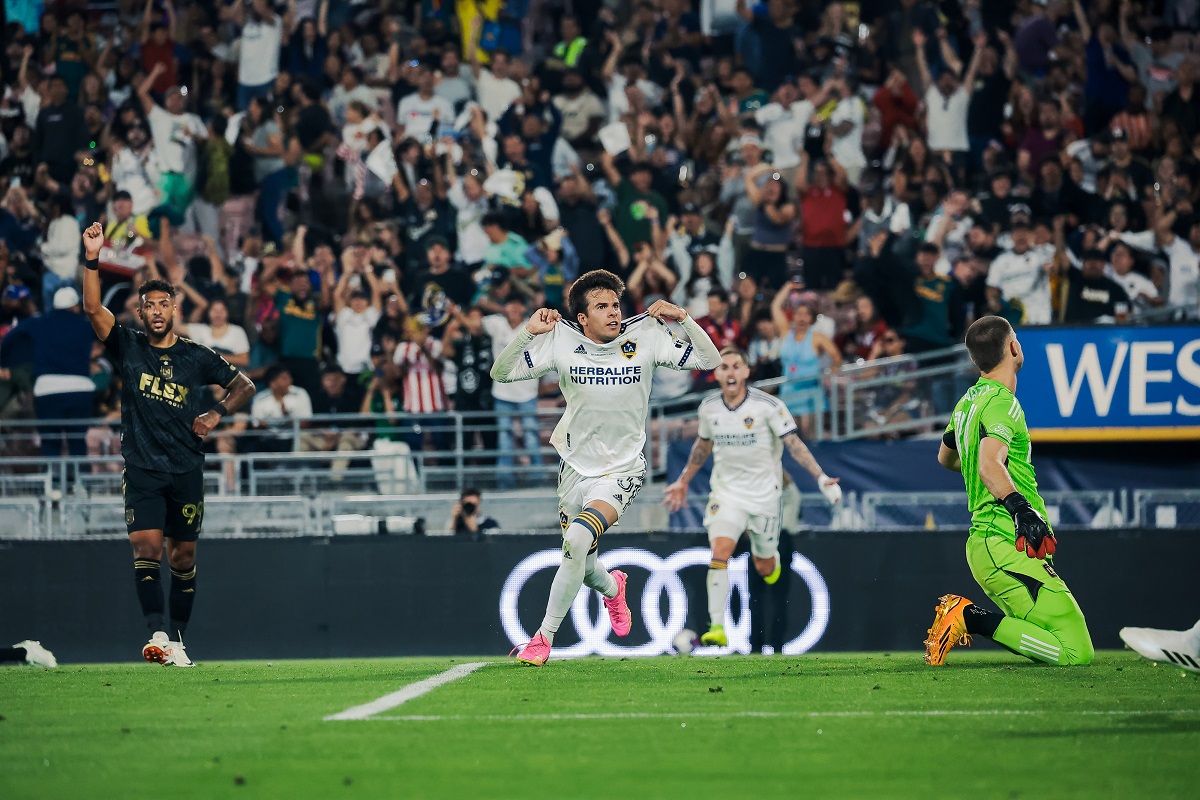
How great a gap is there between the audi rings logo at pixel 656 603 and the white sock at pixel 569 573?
5295 mm

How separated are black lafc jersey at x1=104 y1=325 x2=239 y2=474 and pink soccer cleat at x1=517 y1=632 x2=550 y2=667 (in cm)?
259

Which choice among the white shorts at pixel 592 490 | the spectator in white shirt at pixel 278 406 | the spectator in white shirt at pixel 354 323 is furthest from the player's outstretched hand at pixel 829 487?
the spectator in white shirt at pixel 354 323

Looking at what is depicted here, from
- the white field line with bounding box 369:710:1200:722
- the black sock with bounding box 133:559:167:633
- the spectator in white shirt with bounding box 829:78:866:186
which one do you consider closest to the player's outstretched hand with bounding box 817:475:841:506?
the black sock with bounding box 133:559:167:633

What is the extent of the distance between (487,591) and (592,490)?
5.83m

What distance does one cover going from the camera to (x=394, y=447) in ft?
54.9

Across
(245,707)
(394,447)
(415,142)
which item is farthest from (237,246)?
(245,707)

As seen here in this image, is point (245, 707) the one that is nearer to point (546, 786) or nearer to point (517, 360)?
point (546, 786)

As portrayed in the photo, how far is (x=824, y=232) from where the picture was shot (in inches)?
705

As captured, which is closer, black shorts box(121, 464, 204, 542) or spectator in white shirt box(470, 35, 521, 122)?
black shorts box(121, 464, 204, 542)

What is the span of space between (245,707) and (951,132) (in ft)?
45.7

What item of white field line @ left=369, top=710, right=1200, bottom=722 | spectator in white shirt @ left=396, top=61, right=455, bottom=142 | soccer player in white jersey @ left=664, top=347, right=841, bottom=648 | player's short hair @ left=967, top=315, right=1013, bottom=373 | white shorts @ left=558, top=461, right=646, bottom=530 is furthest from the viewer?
spectator in white shirt @ left=396, top=61, right=455, bottom=142

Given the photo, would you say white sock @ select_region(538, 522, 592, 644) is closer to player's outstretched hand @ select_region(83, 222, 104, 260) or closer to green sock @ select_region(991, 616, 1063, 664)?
green sock @ select_region(991, 616, 1063, 664)

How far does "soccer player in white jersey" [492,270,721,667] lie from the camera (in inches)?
383

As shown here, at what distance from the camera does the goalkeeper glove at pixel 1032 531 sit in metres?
8.31
